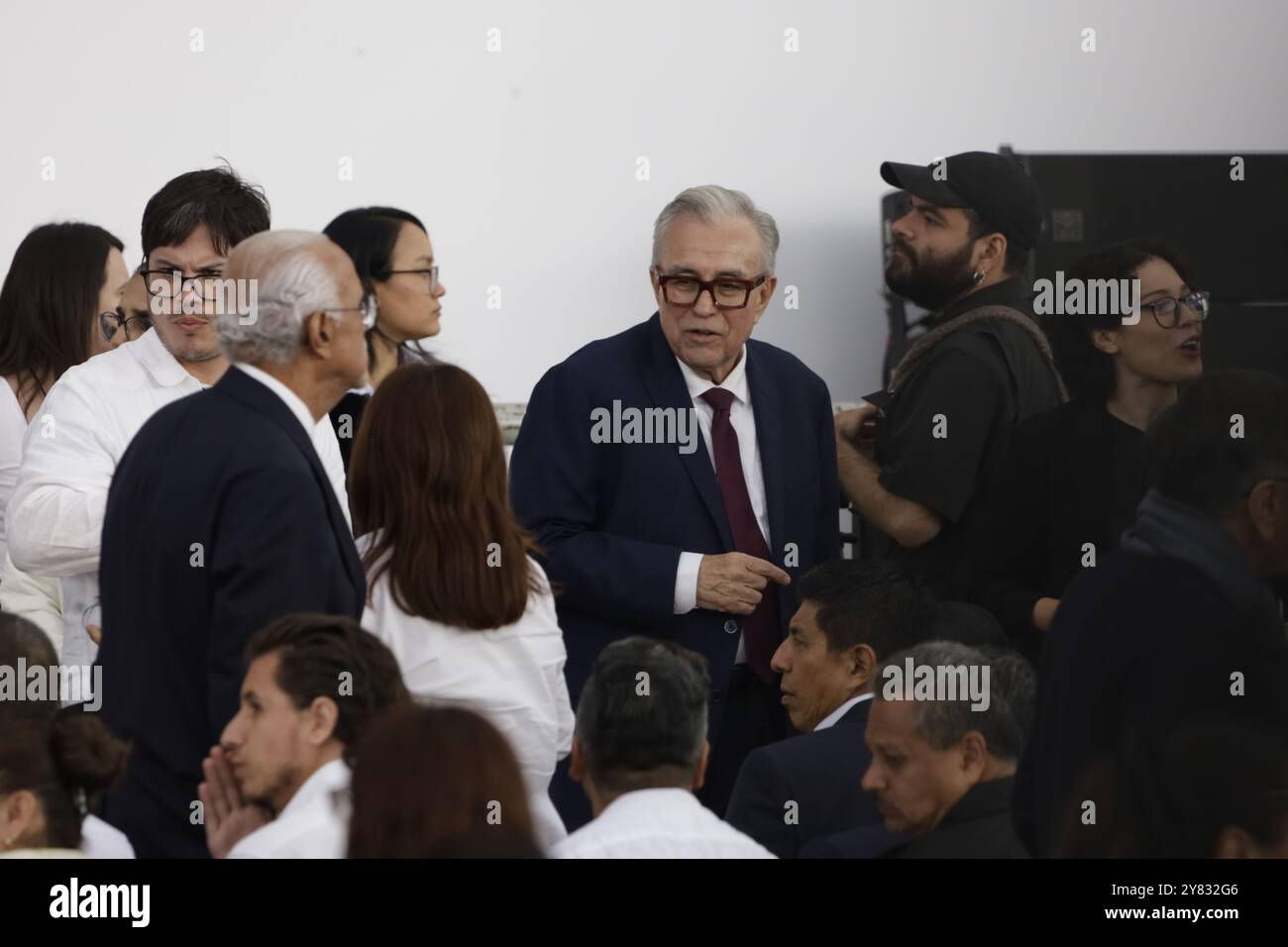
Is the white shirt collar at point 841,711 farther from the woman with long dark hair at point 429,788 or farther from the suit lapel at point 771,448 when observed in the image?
the woman with long dark hair at point 429,788

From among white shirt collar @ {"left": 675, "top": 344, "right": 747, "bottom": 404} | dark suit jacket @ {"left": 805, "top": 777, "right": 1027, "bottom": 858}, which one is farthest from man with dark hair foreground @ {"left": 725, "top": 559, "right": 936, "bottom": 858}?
white shirt collar @ {"left": 675, "top": 344, "right": 747, "bottom": 404}

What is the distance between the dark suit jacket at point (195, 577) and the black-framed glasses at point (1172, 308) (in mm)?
1554

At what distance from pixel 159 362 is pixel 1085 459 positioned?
60.5 inches

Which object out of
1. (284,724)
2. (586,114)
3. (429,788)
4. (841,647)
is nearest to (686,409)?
(841,647)

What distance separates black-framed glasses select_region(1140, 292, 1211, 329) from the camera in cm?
292

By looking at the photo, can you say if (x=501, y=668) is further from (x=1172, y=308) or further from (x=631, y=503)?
(x=1172, y=308)

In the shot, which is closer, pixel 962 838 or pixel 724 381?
pixel 962 838

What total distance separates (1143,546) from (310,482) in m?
0.98

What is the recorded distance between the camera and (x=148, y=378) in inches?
106
